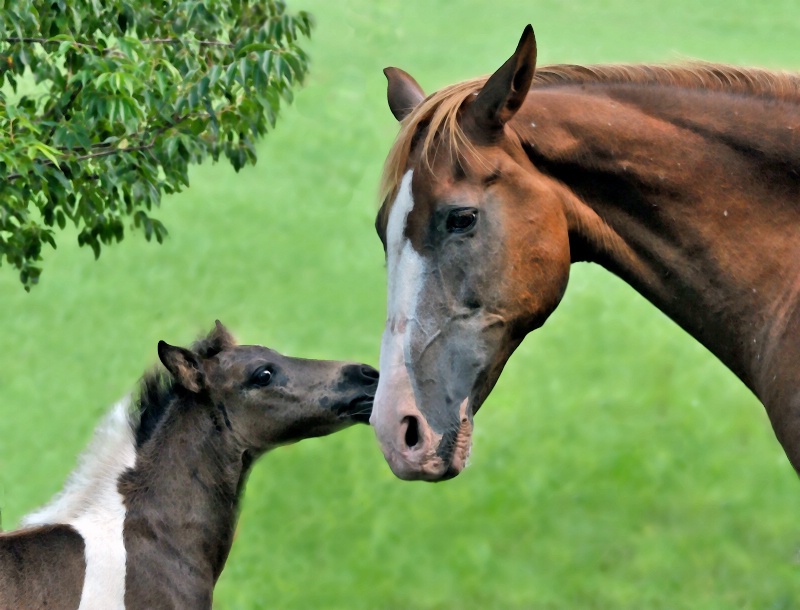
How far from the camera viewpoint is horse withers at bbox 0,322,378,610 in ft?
15.6

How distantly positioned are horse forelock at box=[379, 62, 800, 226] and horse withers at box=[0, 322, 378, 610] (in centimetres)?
217

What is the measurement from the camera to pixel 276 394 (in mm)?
5449

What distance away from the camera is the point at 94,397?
33.2 ft

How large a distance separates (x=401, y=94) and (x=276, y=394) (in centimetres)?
206

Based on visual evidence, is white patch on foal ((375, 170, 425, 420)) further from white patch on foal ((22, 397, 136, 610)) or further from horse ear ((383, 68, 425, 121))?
white patch on foal ((22, 397, 136, 610))

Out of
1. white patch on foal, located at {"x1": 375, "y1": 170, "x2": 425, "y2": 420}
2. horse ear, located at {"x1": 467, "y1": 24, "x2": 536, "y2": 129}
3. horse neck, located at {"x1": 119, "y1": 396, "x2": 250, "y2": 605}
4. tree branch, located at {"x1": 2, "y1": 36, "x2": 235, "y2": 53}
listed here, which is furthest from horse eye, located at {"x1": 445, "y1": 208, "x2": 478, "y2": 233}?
tree branch, located at {"x1": 2, "y1": 36, "x2": 235, "y2": 53}

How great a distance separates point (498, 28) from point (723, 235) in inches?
475

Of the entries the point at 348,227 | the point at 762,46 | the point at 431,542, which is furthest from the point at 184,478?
the point at 762,46

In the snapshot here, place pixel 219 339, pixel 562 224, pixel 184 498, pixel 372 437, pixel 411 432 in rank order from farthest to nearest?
pixel 372 437 < pixel 219 339 < pixel 184 498 < pixel 562 224 < pixel 411 432

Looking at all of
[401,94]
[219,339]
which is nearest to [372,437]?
[219,339]

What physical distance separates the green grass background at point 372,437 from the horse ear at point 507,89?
5080 mm

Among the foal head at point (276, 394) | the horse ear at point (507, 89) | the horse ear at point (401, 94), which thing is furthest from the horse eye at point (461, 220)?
the foal head at point (276, 394)

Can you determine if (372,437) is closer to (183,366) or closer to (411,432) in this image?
(183,366)

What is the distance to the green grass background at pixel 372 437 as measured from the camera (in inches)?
321
